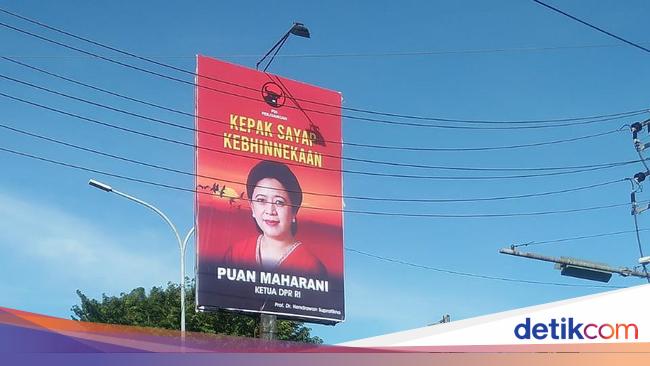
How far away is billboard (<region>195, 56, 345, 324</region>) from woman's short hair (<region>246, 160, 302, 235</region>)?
34 millimetres

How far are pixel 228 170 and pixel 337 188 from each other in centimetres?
441

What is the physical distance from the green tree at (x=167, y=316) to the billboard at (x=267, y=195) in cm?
308

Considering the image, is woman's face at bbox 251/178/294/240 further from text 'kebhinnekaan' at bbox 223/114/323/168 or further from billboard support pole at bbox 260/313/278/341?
billboard support pole at bbox 260/313/278/341

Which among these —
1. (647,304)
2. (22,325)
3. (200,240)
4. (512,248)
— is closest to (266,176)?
(200,240)

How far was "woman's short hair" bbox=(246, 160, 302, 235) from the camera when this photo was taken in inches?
1131

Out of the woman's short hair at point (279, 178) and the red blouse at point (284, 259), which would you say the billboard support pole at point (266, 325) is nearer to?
the red blouse at point (284, 259)

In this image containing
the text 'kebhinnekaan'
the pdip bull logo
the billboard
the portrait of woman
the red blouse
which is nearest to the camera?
the billboard

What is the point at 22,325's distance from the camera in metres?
7.78

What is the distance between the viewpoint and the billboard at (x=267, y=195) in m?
27.3

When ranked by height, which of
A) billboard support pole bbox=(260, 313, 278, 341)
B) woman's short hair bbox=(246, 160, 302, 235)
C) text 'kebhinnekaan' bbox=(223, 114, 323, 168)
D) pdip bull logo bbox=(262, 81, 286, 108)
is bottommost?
billboard support pole bbox=(260, 313, 278, 341)

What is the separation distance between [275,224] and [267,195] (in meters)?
1.00

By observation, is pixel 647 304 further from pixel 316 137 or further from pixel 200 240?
pixel 316 137

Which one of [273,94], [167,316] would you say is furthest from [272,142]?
[167,316]

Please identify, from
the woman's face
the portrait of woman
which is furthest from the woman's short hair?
the woman's face
